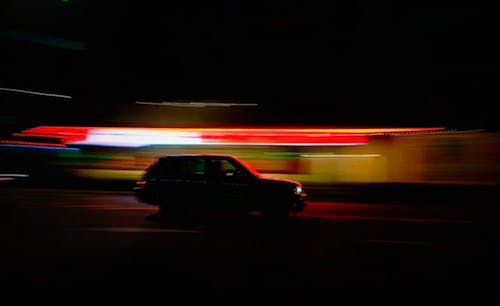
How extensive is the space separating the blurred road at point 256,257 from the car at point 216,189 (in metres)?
0.38

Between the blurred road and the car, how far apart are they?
1.26 ft

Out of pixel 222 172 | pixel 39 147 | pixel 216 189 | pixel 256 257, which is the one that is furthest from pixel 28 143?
pixel 256 257

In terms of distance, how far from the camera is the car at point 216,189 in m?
12.6

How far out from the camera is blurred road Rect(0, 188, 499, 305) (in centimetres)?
646

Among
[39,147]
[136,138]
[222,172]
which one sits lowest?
[222,172]

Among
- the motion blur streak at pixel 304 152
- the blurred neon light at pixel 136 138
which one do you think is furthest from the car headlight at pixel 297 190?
the blurred neon light at pixel 136 138

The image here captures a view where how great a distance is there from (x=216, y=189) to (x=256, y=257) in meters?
4.31

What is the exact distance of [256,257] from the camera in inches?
337

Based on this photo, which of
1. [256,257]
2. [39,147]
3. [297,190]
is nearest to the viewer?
[256,257]

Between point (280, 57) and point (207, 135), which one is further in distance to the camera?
point (280, 57)

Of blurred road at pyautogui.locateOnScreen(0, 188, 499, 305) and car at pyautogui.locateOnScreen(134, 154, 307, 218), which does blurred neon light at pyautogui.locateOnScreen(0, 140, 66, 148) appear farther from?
car at pyautogui.locateOnScreen(134, 154, 307, 218)

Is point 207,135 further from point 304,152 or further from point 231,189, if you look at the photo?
point 231,189

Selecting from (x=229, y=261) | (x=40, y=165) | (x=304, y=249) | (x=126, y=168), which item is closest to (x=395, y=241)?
(x=304, y=249)

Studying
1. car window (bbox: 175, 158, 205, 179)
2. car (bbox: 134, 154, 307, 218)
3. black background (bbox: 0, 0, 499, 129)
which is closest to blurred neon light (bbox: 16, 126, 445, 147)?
black background (bbox: 0, 0, 499, 129)
